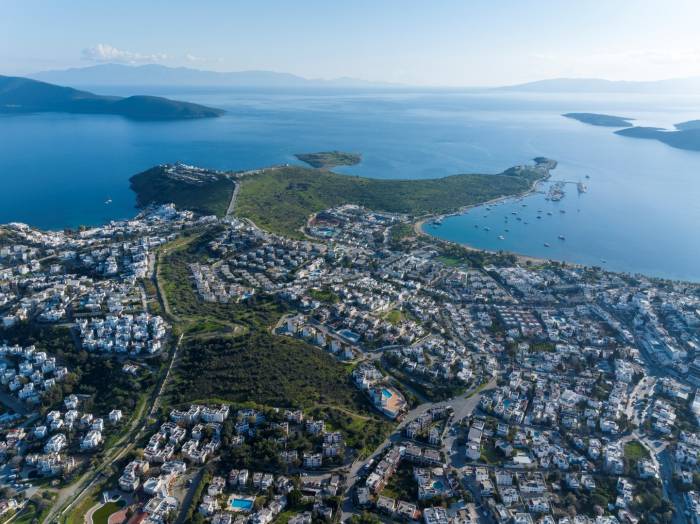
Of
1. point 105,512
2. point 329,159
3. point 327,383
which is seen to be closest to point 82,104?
point 329,159

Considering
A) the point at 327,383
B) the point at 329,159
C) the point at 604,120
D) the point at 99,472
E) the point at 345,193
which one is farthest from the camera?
the point at 604,120

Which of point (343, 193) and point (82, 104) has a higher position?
point (82, 104)

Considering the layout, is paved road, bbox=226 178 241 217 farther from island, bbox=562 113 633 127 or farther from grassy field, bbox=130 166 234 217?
island, bbox=562 113 633 127

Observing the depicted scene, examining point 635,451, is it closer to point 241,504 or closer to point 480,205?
point 241,504

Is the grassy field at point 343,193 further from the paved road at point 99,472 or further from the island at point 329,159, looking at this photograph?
the paved road at point 99,472

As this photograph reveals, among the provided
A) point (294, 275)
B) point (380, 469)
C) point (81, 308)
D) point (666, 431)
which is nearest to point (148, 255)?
point (81, 308)

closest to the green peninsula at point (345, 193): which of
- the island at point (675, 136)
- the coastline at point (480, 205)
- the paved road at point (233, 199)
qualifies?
the paved road at point (233, 199)

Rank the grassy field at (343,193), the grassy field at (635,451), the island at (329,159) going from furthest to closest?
the island at (329,159) → the grassy field at (343,193) → the grassy field at (635,451)

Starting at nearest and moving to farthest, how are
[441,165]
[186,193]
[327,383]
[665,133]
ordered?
1. [327,383]
2. [186,193]
3. [441,165]
4. [665,133]
